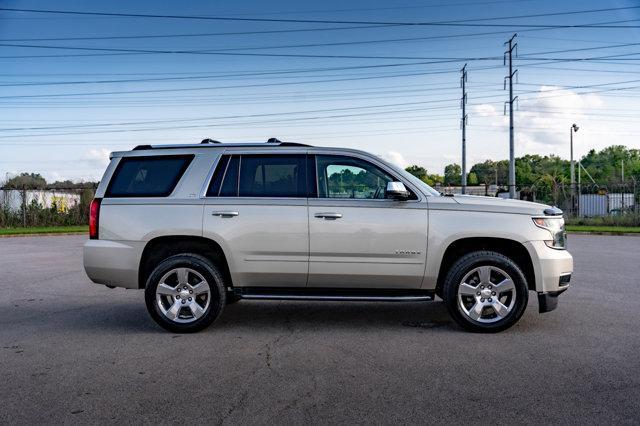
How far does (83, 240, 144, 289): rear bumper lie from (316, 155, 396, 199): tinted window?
2.14 meters

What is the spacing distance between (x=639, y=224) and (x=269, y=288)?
997 inches

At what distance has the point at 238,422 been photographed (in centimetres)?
369

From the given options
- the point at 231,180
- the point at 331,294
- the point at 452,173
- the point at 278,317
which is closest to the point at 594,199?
the point at 278,317

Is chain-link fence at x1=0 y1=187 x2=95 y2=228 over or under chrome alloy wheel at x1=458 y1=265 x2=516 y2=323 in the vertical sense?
over

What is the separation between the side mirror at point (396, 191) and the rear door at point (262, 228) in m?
0.92

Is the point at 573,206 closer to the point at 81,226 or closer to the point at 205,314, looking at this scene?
the point at 81,226

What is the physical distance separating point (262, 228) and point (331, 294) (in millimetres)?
1027

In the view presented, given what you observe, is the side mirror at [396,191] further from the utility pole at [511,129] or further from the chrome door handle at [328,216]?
the utility pole at [511,129]

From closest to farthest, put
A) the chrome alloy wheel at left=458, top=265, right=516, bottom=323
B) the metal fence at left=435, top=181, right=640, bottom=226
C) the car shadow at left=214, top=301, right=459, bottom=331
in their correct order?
the chrome alloy wheel at left=458, top=265, right=516, bottom=323, the car shadow at left=214, top=301, right=459, bottom=331, the metal fence at left=435, top=181, right=640, bottom=226

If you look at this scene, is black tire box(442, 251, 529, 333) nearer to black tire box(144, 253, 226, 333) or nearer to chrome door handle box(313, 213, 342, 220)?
chrome door handle box(313, 213, 342, 220)

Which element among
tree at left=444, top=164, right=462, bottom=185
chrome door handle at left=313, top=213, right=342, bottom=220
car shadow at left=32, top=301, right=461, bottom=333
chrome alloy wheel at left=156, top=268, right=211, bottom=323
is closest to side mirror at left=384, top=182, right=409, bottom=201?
chrome door handle at left=313, top=213, right=342, bottom=220

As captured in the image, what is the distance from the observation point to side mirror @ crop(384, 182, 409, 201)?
592 centimetres

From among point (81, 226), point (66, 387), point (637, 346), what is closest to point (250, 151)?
point (66, 387)

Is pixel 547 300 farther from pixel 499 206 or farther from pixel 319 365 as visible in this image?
pixel 319 365
